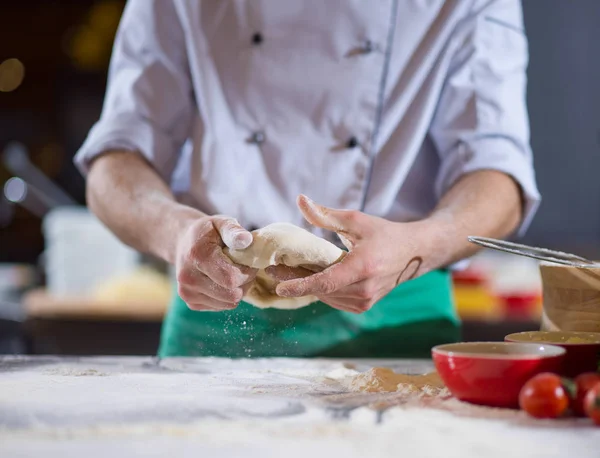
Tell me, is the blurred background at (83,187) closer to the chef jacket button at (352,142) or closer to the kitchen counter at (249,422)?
the chef jacket button at (352,142)

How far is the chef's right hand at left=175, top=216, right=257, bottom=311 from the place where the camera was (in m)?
1.16

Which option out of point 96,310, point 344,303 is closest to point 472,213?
point 344,303

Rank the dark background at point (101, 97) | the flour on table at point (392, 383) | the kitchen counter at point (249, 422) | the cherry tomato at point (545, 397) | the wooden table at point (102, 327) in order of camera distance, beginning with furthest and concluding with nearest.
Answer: the dark background at point (101, 97), the wooden table at point (102, 327), the flour on table at point (392, 383), the cherry tomato at point (545, 397), the kitchen counter at point (249, 422)

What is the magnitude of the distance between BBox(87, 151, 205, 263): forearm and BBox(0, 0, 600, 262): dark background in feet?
9.89

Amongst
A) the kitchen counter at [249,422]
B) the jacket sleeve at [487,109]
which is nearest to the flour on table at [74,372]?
the kitchen counter at [249,422]

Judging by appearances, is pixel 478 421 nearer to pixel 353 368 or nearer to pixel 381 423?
pixel 381 423

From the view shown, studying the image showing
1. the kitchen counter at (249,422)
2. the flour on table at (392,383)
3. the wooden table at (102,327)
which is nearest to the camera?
the kitchen counter at (249,422)

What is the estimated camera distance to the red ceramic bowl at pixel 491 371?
977 millimetres

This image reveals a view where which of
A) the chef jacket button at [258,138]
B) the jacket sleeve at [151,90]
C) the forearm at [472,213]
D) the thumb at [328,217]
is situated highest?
the jacket sleeve at [151,90]

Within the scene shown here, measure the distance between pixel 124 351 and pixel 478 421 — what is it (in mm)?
2186

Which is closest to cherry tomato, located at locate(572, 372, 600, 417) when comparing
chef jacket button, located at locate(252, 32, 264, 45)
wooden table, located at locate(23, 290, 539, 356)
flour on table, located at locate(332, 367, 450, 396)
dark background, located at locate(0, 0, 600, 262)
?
flour on table, located at locate(332, 367, 450, 396)

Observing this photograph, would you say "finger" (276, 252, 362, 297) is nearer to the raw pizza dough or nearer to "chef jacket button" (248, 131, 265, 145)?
the raw pizza dough

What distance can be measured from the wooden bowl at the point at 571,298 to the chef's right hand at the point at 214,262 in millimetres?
497

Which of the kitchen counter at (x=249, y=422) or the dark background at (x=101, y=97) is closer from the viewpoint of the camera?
the kitchen counter at (x=249, y=422)
